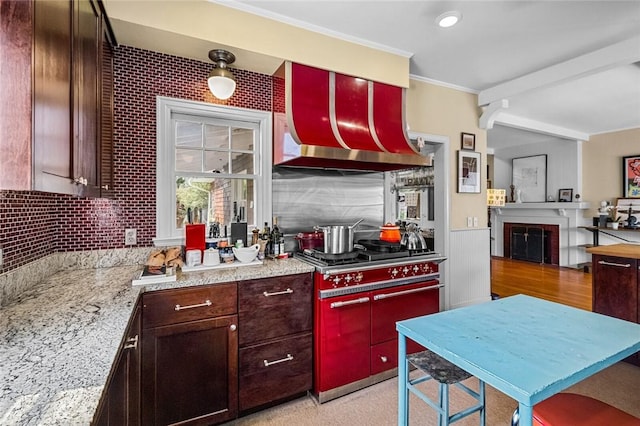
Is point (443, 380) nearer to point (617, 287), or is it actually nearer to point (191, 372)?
point (191, 372)

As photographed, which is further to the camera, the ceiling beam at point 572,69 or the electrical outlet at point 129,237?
the ceiling beam at point 572,69

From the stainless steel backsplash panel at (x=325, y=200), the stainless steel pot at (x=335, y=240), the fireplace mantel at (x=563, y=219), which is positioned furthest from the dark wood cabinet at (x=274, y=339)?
the fireplace mantel at (x=563, y=219)

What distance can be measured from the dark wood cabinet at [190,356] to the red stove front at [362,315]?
0.60m

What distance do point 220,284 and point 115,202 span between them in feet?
3.41

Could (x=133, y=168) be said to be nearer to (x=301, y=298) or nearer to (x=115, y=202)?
(x=115, y=202)

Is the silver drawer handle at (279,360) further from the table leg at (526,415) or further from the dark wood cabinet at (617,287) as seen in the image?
the dark wood cabinet at (617,287)

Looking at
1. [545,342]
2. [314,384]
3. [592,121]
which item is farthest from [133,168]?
[592,121]

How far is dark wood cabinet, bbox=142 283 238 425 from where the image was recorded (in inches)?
66.7

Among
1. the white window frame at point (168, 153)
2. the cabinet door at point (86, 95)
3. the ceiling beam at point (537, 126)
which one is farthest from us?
the ceiling beam at point (537, 126)

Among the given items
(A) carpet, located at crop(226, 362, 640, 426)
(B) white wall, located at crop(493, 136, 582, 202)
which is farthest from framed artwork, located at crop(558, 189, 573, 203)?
(A) carpet, located at crop(226, 362, 640, 426)

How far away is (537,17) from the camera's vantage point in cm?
229

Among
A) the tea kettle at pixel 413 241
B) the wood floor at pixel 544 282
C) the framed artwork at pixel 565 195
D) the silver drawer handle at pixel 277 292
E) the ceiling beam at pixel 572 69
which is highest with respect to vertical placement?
the ceiling beam at pixel 572 69

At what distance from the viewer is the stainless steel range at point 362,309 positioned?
2.11 meters

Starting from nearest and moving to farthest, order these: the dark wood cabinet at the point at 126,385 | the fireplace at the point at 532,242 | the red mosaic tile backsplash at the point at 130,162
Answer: the dark wood cabinet at the point at 126,385
the red mosaic tile backsplash at the point at 130,162
the fireplace at the point at 532,242
